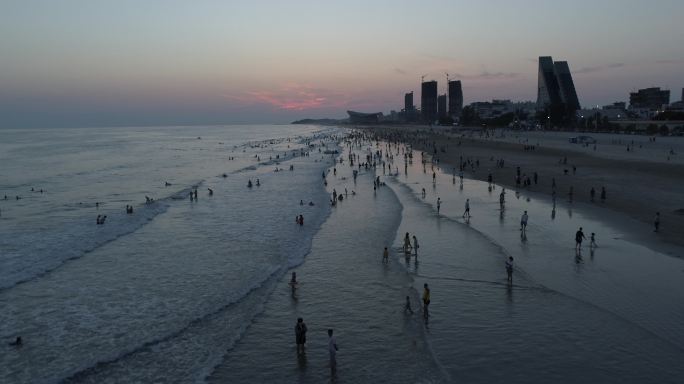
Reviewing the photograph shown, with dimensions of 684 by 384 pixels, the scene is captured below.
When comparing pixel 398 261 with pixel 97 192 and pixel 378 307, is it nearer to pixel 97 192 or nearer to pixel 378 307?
pixel 378 307

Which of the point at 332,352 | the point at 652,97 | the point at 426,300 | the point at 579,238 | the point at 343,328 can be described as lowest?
the point at 343,328

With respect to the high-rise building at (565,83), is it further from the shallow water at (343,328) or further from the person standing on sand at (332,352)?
the person standing on sand at (332,352)

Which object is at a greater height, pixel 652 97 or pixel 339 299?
pixel 652 97

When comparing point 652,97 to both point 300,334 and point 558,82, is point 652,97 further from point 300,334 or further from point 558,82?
point 300,334

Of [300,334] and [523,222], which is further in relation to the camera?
[523,222]

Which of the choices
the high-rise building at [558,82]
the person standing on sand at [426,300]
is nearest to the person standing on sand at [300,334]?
the person standing on sand at [426,300]

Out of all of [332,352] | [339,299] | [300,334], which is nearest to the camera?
[332,352]

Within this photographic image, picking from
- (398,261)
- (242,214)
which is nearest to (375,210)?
(242,214)

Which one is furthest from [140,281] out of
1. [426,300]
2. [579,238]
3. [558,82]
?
[558,82]
